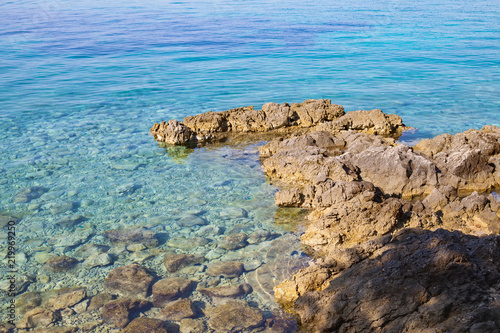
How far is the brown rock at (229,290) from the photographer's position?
6.46 m

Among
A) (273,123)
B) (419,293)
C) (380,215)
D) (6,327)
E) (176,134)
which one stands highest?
(419,293)

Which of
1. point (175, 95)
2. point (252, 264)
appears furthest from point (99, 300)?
point (175, 95)

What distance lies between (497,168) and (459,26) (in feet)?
117

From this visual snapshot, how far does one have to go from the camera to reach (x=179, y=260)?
287 inches

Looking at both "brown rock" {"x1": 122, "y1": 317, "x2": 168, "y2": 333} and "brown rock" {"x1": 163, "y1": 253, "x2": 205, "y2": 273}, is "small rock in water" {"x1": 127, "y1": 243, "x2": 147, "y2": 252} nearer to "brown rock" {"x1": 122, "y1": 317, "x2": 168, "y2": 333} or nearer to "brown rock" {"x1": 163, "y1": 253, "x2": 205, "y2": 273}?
"brown rock" {"x1": 163, "y1": 253, "x2": 205, "y2": 273}

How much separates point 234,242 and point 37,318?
10.8 feet

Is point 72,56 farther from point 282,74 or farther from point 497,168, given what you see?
point 497,168

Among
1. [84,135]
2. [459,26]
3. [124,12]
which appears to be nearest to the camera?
[84,135]

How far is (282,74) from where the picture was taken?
75.5 ft

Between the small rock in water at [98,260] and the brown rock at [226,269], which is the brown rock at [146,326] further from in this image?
the small rock in water at [98,260]

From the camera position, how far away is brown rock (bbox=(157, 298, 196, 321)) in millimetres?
6023

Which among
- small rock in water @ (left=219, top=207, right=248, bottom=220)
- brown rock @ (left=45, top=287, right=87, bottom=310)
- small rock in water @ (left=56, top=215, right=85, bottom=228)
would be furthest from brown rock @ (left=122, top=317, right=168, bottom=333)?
small rock in water @ (left=56, top=215, right=85, bottom=228)

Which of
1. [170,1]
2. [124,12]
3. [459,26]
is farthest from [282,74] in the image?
[170,1]

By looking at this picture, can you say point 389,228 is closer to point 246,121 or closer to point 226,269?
point 226,269
